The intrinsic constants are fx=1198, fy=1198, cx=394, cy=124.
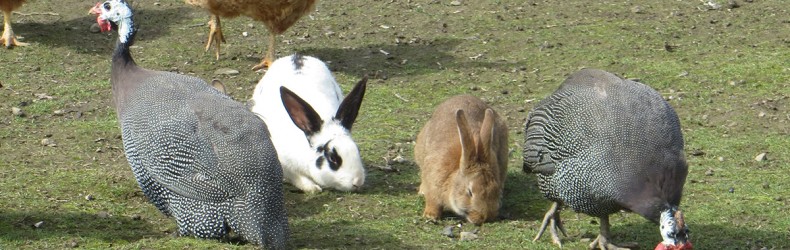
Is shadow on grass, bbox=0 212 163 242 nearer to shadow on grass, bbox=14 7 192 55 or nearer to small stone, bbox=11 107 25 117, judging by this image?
small stone, bbox=11 107 25 117

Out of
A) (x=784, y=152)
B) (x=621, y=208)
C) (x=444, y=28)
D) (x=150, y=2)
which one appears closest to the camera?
(x=621, y=208)

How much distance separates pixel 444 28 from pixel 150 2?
3367 mm

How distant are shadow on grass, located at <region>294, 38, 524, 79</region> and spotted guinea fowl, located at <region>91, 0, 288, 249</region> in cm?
422

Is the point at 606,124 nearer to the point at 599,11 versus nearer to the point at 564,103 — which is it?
the point at 564,103

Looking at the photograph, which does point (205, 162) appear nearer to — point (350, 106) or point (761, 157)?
point (350, 106)

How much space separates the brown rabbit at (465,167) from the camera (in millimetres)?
6910

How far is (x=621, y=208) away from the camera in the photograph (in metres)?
6.00

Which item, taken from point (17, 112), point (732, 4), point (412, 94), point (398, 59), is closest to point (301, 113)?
point (412, 94)

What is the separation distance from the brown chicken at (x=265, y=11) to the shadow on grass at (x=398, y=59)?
1.76 ft

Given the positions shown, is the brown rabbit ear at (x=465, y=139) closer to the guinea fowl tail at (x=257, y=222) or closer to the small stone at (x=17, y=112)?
the guinea fowl tail at (x=257, y=222)

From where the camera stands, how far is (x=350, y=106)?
7.61 m

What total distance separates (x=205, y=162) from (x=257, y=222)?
0.42m

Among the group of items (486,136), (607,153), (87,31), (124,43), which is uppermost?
(124,43)

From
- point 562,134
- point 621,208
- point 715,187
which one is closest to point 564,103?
point 562,134
